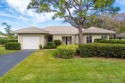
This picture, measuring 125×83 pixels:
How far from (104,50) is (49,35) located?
19357 millimetres

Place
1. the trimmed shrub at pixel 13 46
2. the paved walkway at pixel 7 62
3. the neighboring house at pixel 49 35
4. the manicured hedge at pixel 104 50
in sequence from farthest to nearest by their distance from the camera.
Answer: the neighboring house at pixel 49 35 → the trimmed shrub at pixel 13 46 → the manicured hedge at pixel 104 50 → the paved walkway at pixel 7 62

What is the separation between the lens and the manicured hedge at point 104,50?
55.3 ft

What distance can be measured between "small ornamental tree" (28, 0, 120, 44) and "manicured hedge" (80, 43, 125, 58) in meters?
5.60

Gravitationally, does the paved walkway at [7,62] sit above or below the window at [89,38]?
below

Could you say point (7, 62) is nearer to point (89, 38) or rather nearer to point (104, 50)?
point (104, 50)

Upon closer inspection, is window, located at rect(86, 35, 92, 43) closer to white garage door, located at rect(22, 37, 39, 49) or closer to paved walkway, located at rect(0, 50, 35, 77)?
white garage door, located at rect(22, 37, 39, 49)

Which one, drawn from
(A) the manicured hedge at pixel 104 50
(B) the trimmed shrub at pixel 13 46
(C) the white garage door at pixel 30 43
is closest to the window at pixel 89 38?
(C) the white garage door at pixel 30 43

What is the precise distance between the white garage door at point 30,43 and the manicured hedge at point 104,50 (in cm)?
1394

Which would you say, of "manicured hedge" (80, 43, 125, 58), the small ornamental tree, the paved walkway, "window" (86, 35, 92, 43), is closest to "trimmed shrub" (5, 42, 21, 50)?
the small ornamental tree

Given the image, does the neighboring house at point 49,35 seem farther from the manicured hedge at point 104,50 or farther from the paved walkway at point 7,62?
the manicured hedge at point 104,50

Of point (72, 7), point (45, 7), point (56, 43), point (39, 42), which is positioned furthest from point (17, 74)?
point (56, 43)

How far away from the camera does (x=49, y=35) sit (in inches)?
1407

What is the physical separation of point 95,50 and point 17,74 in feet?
29.4

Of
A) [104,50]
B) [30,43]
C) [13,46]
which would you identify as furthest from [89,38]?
[104,50]
